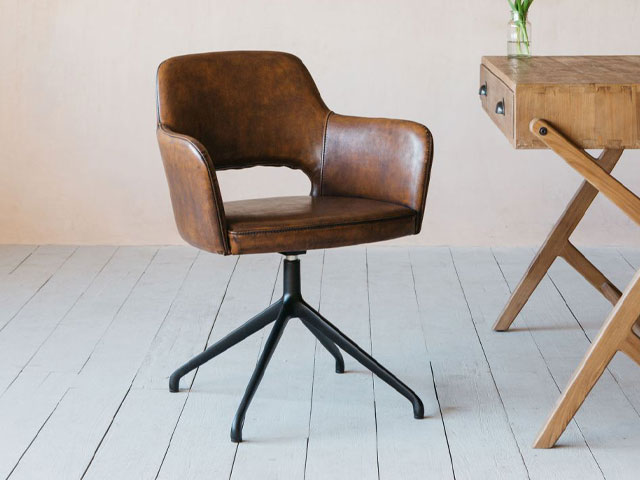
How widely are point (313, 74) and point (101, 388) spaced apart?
1.83 meters

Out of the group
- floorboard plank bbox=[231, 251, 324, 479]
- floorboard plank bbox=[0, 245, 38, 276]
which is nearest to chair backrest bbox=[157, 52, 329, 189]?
floorboard plank bbox=[231, 251, 324, 479]

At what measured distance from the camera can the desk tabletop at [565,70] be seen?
207 centimetres

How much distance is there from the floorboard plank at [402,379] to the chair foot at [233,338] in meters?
0.34

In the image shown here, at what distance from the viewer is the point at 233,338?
2.35 meters

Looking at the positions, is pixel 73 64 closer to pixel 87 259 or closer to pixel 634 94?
pixel 87 259

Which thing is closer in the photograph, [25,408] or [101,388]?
[25,408]

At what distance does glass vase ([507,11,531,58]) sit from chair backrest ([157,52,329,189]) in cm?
63

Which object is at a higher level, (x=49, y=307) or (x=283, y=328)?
(x=283, y=328)

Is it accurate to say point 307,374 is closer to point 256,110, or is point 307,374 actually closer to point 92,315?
point 256,110

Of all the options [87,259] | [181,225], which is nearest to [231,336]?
[181,225]

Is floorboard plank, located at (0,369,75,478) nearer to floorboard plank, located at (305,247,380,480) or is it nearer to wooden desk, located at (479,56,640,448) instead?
floorboard plank, located at (305,247,380,480)

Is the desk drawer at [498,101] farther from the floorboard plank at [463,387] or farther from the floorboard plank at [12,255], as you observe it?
the floorboard plank at [12,255]

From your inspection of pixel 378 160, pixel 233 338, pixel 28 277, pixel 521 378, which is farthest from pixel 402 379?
pixel 28 277

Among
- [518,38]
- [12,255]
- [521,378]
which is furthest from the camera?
[12,255]
